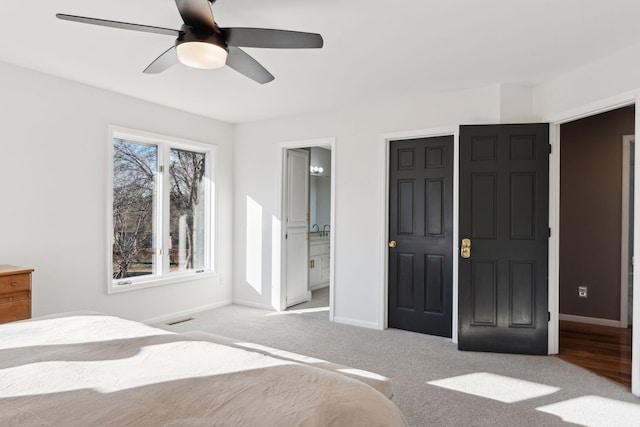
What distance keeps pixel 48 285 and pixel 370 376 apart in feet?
10.9

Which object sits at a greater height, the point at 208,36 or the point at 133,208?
the point at 208,36

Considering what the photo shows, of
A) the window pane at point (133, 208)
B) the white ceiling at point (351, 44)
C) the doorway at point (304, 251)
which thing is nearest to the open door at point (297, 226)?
the doorway at point (304, 251)

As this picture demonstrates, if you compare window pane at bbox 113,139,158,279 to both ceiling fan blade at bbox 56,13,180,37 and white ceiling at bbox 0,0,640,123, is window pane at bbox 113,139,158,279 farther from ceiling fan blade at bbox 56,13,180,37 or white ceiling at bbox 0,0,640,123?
ceiling fan blade at bbox 56,13,180,37

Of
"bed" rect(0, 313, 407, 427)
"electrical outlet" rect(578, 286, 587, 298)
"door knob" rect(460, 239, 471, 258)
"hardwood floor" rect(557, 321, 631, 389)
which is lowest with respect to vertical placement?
"hardwood floor" rect(557, 321, 631, 389)

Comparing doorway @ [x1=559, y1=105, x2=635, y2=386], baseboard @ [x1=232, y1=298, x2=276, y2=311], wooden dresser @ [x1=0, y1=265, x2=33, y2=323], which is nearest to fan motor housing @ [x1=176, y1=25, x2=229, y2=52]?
wooden dresser @ [x1=0, y1=265, x2=33, y2=323]

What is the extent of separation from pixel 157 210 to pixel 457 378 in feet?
12.1

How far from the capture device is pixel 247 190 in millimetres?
5512

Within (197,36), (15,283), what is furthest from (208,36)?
(15,283)

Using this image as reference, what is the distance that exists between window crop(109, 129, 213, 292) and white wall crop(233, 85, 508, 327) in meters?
0.68

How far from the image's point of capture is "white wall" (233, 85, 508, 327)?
13.5ft

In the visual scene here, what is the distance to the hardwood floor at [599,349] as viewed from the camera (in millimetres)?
3236

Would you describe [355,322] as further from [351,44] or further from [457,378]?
[351,44]

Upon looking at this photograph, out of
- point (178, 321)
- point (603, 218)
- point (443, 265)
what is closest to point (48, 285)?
point (178, 321)

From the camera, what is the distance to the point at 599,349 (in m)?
3.77
